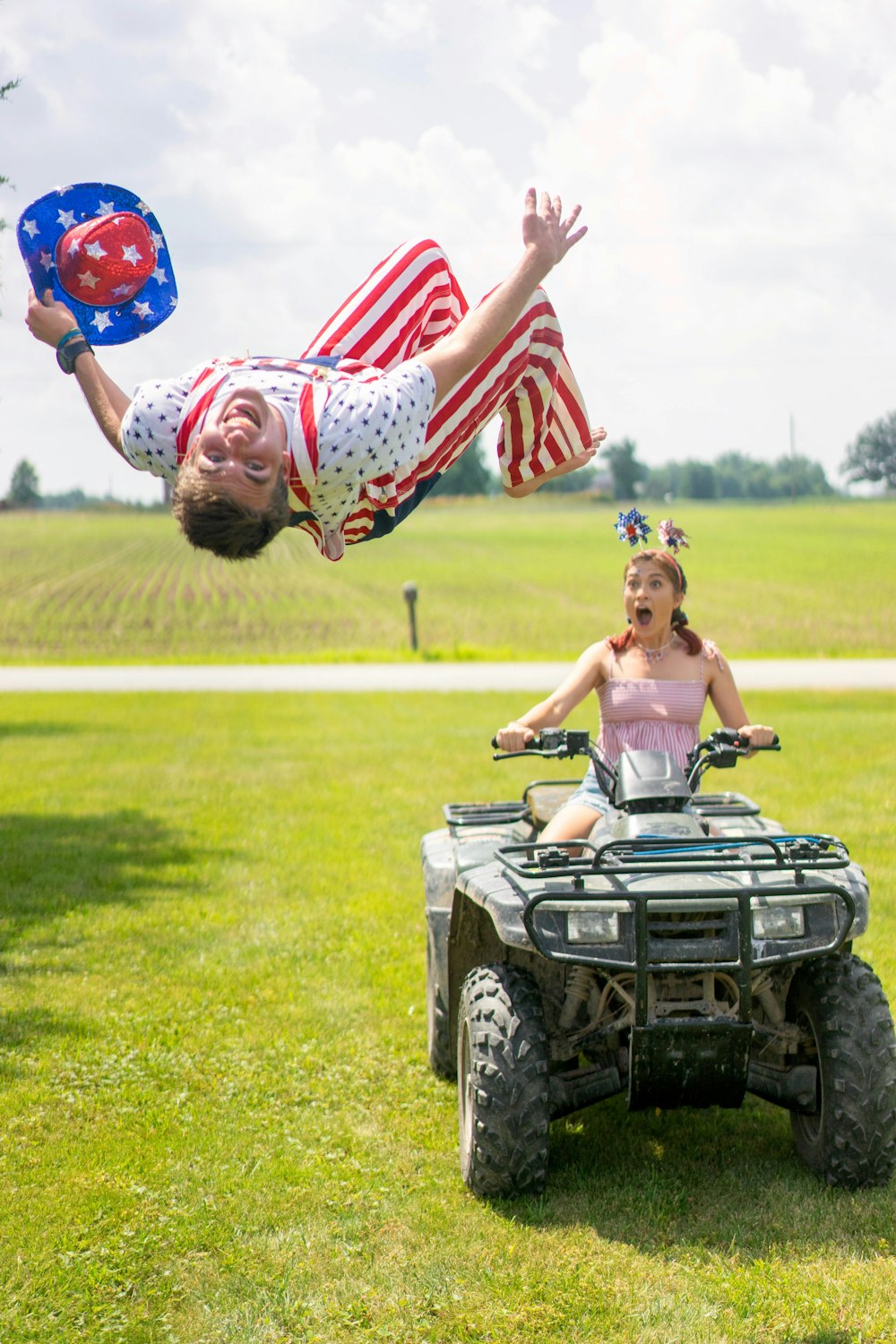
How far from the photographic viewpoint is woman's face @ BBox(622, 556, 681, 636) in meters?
4.91

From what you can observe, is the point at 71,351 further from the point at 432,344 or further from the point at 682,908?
the point at 682,908

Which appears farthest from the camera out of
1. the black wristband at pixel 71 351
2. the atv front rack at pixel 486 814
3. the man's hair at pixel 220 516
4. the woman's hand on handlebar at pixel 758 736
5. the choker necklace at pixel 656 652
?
the atv front rack at pixel 486 814

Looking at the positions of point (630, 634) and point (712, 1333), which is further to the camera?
point (630, 634)

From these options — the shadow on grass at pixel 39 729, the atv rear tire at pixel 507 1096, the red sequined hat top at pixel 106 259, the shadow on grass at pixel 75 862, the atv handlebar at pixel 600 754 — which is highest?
the red sequined hat top at pixel 106 259

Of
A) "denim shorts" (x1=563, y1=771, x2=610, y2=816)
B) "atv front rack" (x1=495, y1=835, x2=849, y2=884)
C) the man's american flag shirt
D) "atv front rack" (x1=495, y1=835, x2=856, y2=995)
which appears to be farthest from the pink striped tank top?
the man's american flag shirt

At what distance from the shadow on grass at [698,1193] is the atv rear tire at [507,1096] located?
0.33 ft

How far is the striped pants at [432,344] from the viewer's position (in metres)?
3.34

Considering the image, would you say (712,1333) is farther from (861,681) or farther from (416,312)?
(861,681)

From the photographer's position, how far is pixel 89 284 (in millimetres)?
3309

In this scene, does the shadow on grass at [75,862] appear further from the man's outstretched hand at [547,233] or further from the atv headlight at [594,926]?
the man's outstretched hand at [547,233]

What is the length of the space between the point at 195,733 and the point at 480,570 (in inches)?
764

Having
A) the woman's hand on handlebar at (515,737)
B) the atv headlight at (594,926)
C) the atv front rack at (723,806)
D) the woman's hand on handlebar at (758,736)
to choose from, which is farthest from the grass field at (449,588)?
the atv headlight at (594,926)

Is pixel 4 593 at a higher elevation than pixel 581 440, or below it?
below

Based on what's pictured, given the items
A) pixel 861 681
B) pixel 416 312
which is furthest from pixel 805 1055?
pixel 861 681
